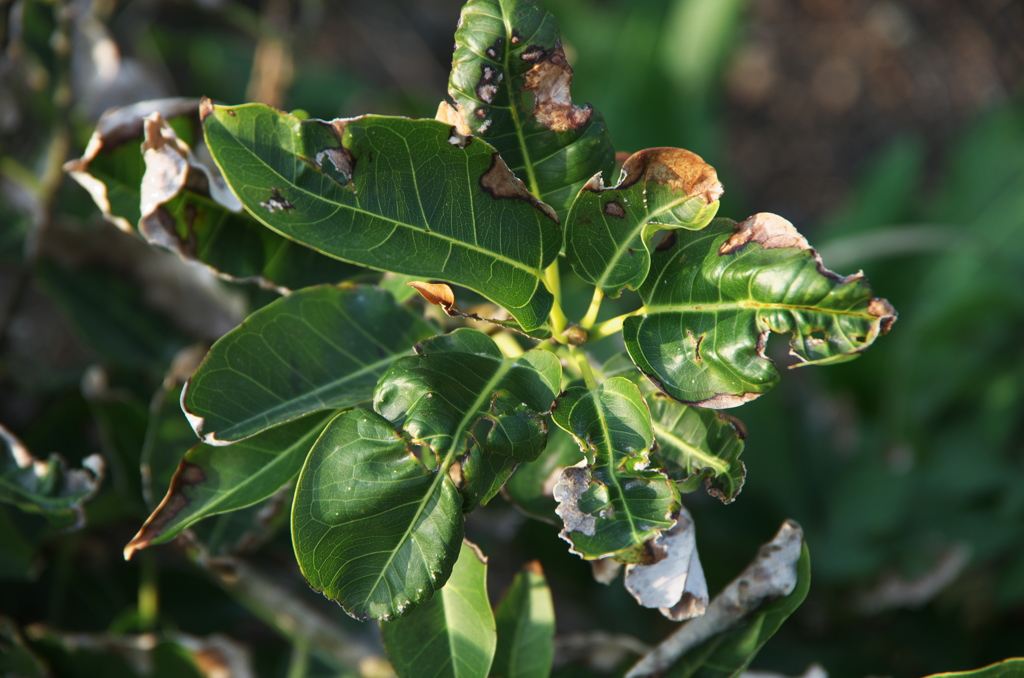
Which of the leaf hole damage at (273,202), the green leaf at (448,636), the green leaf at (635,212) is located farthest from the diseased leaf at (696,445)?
the leaf hole damage at (273,202)

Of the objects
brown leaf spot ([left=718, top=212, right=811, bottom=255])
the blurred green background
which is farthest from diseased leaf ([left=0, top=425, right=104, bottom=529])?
brown leaf spot ([left=718, top=212, right=811, bottom=255])

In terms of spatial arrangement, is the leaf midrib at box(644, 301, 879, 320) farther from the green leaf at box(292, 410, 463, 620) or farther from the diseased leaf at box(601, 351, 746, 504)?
the green leaf at box(292, 410, 463, 620)

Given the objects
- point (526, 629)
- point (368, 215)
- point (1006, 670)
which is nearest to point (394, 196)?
point (368, 215)

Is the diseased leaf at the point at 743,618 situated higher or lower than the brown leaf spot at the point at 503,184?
lower

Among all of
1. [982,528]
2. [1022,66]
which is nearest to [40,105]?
[982,528]

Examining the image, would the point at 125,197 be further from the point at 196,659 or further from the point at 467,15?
the point at 196,659

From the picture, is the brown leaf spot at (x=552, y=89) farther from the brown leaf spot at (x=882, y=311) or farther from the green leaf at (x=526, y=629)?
the green leaf at (x=526, y=629)
